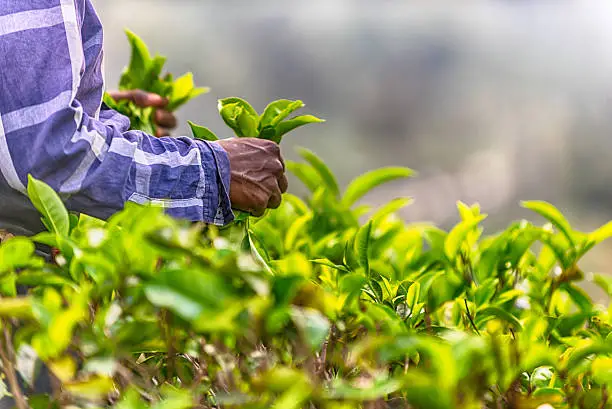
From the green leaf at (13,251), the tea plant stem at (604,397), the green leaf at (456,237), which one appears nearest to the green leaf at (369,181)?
the green leaf at (456,237)

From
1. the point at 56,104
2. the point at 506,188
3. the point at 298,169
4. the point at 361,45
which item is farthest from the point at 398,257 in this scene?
the point at 361,45

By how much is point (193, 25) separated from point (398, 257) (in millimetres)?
3841

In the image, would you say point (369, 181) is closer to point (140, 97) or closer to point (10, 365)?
point (140, 97)

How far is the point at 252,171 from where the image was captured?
136 cm

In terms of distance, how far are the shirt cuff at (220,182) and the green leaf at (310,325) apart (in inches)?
20.8

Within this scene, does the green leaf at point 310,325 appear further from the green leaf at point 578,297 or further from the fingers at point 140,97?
the fingers at point 140,97

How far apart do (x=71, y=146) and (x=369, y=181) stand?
0.74m

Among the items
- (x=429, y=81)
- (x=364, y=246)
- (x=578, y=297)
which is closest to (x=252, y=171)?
(x=364, y=246)

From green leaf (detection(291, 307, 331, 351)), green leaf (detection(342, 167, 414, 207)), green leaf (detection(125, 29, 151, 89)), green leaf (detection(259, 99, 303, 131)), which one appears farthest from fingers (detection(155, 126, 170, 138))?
green leaf (detection(291, 307, 331, 351))

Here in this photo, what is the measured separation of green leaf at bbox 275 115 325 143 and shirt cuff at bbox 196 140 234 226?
0.11 meters

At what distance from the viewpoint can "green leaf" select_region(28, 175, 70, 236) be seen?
40.9 inches

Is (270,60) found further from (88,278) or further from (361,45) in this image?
(88,278)

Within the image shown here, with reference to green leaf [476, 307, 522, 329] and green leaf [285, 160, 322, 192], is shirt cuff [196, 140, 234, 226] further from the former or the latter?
green leaf [285, 160, 322, 192]

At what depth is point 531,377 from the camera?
1119 millimetres
